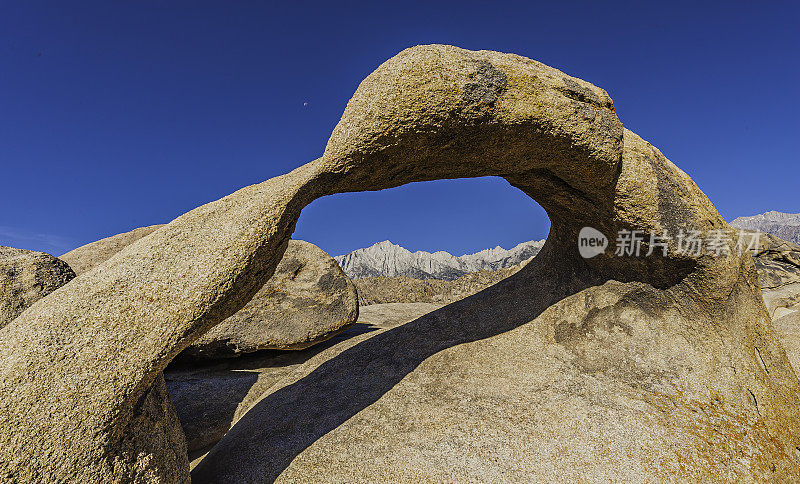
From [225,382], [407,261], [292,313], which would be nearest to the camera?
[225,382]

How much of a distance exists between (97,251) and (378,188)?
253 inches

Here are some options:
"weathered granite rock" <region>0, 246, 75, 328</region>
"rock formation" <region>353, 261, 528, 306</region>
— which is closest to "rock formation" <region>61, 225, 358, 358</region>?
"weathered granite rock" <region>0, 246, 75, 328</region>

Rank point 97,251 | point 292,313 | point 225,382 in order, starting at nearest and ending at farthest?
1. point 225,382
2. point 292,313
3. point 97,251

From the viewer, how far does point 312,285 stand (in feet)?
24.2

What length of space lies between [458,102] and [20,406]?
3.52 m

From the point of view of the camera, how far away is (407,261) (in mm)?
70750

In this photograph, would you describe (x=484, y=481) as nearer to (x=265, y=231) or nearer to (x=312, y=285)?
(x=265, y=231)

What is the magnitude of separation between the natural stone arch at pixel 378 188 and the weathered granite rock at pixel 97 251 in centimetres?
481

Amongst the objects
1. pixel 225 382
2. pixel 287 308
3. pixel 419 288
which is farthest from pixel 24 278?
pixel 419 288

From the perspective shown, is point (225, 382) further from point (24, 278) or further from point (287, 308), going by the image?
point (24, 278)

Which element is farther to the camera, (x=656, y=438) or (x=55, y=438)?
(x=656, y=438)

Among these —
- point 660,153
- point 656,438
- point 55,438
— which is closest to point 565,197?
point 660,153

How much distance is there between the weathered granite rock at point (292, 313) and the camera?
22.5 feet

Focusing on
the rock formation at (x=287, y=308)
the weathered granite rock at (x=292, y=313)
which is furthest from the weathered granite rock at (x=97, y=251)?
the weathered granite rock at (x=292, y=313)
